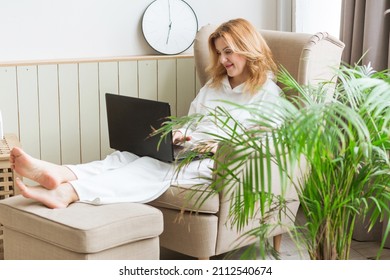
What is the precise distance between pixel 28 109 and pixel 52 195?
0.95 m

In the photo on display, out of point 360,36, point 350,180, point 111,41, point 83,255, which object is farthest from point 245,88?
point 350,180

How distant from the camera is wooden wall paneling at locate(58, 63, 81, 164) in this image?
364cm

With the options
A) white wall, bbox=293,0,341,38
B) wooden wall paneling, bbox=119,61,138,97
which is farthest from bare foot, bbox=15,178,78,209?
white wall, bbox=293,0,341,38

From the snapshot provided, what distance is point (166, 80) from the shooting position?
3.88 meters

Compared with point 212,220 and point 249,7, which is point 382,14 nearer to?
point 249,7

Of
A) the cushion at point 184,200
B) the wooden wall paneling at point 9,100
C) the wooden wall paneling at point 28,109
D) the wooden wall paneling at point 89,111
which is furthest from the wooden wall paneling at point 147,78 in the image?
the cushion at point 184,200

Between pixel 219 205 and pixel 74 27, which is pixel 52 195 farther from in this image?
pixel 74 27

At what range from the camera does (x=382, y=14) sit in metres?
3.24

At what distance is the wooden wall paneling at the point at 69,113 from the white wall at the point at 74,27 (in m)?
0.10

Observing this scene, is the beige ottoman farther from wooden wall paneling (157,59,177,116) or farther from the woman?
wooden wall paneling (157,59,177,116)

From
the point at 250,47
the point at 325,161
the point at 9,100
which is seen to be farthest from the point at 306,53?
the point at 9,100

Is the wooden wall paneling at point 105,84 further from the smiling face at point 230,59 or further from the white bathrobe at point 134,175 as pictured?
the smiling face at point 230,59

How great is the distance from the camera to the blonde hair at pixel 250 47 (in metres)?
3.21

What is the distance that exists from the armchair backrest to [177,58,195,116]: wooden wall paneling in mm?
579
